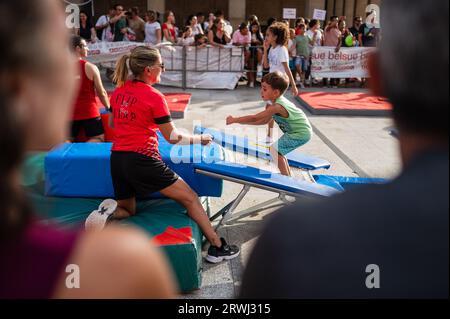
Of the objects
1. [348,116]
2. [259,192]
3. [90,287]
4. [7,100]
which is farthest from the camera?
[348,116]

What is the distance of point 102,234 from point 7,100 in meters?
0.30

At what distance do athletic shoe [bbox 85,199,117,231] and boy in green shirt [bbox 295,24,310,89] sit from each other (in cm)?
985

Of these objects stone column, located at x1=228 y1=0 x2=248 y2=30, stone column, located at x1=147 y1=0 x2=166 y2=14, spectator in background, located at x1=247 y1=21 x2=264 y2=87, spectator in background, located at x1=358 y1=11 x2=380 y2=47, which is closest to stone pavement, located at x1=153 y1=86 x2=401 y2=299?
Result: spectator in background, located at x1=247 y1=21 x2=264 y2=87

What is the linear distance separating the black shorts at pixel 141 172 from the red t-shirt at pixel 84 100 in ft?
5.84

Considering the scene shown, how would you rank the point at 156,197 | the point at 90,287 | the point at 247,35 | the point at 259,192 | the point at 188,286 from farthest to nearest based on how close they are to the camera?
1. the point at 247,35
2. the point at 259,192
3. the point at 156,197
4. the point at 188,286
5. the point at 90,287

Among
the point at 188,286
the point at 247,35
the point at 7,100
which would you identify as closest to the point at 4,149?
the point at 7,100

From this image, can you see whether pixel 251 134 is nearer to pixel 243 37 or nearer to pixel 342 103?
pixel 342 103

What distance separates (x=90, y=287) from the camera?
871 mm

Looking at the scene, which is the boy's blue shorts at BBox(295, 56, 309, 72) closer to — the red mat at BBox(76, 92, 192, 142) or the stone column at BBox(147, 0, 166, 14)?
the red mat at BBox(76, 92, 192, 142)

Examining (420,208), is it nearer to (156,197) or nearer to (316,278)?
(316,278)

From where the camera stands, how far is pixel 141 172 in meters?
3.63

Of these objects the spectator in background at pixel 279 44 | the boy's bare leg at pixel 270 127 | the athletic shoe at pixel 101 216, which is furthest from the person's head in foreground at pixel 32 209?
the spectator in background at pixel 279 44

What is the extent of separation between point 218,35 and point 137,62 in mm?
9635

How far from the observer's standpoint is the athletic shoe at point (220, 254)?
3.86m
